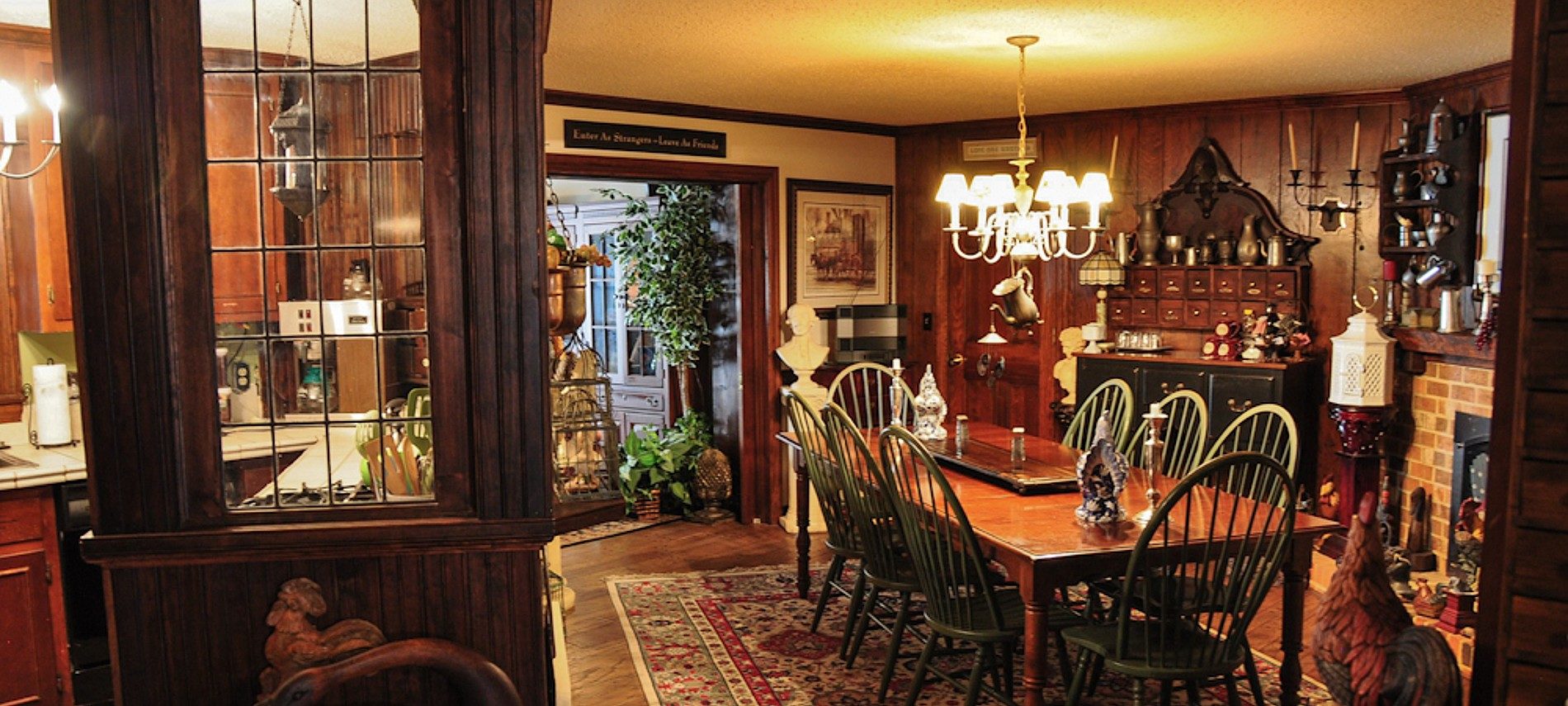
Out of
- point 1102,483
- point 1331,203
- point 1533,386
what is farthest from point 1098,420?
point 1533,386

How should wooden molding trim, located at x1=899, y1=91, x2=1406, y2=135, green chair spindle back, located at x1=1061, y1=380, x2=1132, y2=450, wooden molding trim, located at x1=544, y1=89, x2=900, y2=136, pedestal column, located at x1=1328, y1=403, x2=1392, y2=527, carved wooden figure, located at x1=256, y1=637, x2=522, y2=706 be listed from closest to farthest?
carved wooden figure, located at x1=256, y1=637, x2=522, y2=706 → green chair spindle back, located at x1=1061, y1=380, x2=1132, y2=450 → pedestal column, located at x1=1328, y1=403, x2=1392, y2=527 → wooden molding trim, located at x1=899, y1=91, x2=1406, y2=135 → wooden molding trim, located at x1=544, y1=89, x2=900, y2=136

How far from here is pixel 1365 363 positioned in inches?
185

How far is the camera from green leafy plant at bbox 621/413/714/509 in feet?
20.3

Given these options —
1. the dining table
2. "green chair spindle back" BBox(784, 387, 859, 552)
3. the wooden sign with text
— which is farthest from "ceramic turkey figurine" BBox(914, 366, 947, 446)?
the wooden sign with text

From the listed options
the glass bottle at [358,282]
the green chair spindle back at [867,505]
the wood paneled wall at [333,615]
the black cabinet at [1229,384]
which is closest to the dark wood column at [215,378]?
the wood paneled wall at [333,615]

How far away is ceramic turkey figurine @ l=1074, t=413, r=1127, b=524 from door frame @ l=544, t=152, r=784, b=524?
9.95ft

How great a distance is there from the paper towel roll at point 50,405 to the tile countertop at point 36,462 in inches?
1.7

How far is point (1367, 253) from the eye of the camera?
5.09 meters

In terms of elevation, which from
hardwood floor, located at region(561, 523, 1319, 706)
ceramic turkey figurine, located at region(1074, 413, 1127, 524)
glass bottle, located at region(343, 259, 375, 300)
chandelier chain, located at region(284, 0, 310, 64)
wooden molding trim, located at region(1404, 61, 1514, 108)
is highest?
wooden molding trim, located at region(1404, 61, 1514, 108)

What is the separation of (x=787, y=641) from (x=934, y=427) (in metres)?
0.98

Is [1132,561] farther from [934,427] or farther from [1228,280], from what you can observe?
[1228,280]

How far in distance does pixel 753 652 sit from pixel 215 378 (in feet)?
8.22

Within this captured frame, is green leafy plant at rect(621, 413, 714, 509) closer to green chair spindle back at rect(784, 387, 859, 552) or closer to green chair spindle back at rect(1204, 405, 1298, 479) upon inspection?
green chair spindle back at rect(784, 387, 859, 552)

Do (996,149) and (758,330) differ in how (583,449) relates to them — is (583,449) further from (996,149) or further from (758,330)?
(996,149)
